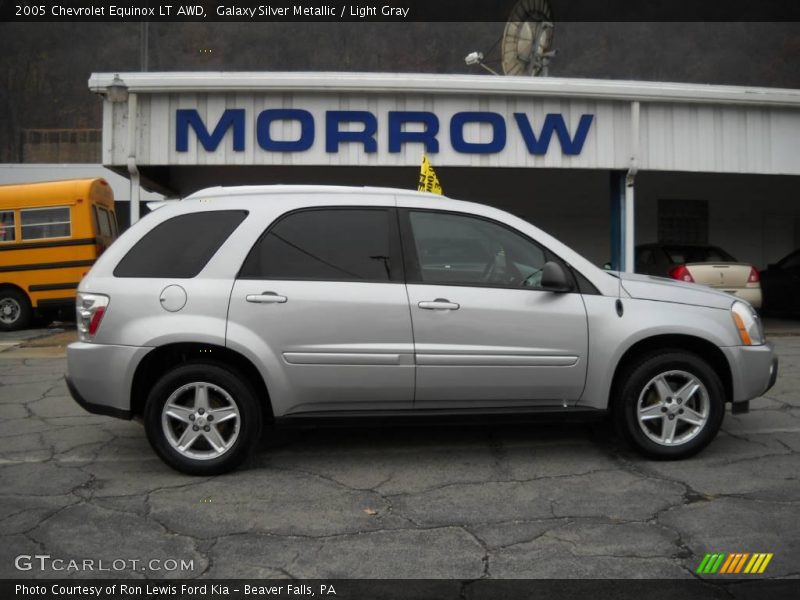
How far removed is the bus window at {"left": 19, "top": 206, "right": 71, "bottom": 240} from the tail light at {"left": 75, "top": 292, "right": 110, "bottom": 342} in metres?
10.7

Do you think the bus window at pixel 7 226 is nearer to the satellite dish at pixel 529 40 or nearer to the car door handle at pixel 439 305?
the satellite dish at pixel 529 40

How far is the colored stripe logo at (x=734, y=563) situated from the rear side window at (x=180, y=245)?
10.4 feet

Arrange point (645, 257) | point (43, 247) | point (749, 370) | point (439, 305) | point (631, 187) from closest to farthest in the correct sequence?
point (439, 305)
point (749, 370)
point (631, 187)
point (43, 247)
point (645, 257)

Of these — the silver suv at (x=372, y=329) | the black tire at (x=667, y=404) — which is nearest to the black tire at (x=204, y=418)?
the silver suv at (x=372, y=329)

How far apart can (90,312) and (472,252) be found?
2.35 metres

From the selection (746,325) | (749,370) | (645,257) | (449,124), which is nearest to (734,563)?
(749,370)

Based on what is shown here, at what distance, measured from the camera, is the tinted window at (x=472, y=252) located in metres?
4.80

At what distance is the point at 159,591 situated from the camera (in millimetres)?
3127

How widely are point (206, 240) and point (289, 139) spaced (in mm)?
7994

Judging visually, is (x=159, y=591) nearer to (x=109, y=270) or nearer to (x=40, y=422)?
(x=109, y=270)

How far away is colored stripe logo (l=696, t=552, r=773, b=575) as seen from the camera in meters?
3.27

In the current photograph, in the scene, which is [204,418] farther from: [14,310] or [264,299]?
[14,310]

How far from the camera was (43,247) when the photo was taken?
562 inches

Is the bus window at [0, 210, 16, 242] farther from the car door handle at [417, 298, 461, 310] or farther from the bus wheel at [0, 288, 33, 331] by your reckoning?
the car door handle at [417, 298, 461, 310]
